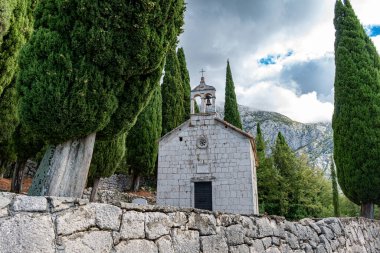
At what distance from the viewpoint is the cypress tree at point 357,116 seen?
1377 centimetres

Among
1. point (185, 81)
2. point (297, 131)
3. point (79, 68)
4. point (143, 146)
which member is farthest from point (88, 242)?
point (297, 131)

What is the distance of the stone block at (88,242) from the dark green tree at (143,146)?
19665 mm

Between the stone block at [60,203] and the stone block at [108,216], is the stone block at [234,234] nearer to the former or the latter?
the stone block at [108,216]

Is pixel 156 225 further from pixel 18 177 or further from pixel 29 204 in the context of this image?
pixel 18 177

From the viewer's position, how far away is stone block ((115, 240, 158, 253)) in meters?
2.50

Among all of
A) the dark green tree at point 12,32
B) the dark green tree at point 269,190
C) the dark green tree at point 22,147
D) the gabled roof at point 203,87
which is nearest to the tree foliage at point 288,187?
the dark green tree at point 269,190

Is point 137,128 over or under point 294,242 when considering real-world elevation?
over

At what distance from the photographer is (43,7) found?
5.98m

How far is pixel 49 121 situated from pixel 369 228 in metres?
9.32

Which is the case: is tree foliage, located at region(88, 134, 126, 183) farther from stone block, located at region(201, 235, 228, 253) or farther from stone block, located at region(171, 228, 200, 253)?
stone block, located at region(171, 228, 200, 253)

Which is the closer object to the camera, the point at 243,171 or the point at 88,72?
the point at 88,72

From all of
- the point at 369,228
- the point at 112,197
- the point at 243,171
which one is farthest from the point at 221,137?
the point at 369,228

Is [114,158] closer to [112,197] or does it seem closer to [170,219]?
[112,197]

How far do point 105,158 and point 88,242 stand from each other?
39.5 feet
